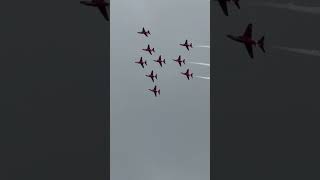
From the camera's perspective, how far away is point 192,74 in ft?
336
